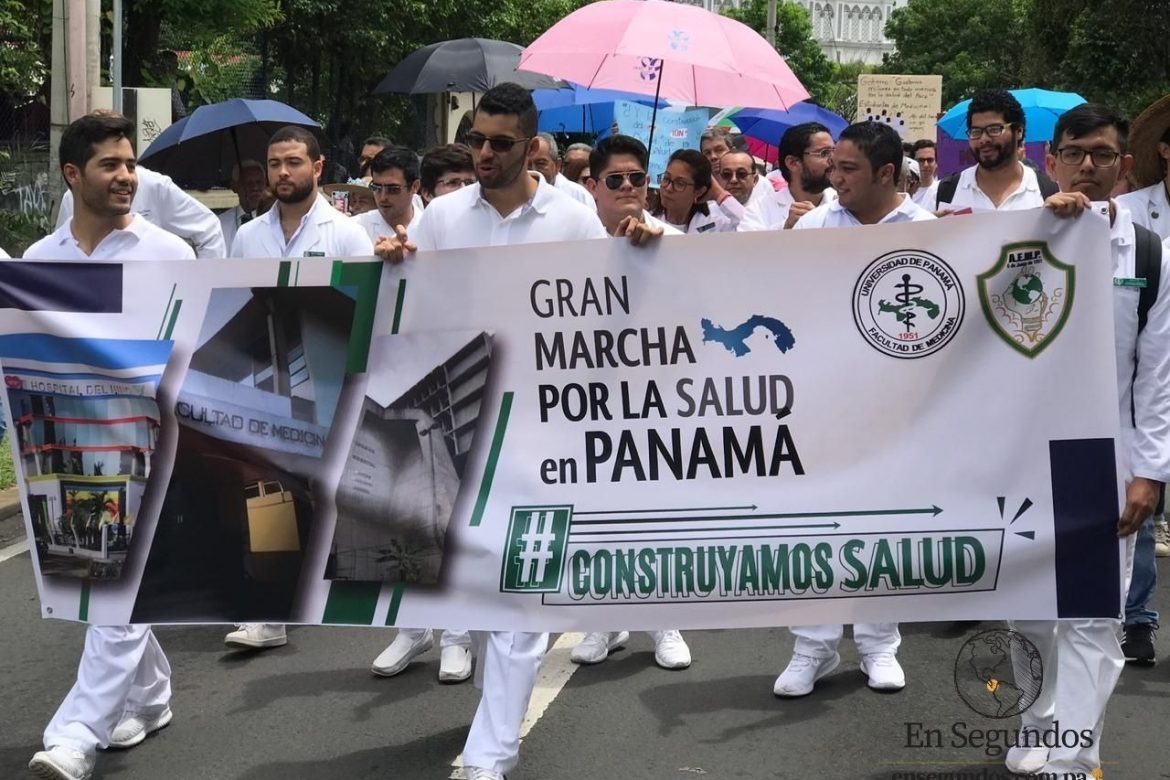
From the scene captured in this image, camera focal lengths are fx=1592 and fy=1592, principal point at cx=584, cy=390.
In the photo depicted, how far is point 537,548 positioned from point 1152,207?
137 inches

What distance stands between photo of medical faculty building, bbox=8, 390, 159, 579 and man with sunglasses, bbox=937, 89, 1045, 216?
13.7ft

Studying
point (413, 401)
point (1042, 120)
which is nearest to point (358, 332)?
point (413, 401)

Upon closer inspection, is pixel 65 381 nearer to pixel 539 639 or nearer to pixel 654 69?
pixel 539 639

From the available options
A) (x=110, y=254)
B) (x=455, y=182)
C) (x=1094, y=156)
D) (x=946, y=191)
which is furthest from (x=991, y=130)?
(x=110, y=254)

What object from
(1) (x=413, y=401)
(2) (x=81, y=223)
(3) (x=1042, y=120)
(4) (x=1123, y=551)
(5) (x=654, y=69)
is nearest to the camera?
(4) (x=1123, y=551)

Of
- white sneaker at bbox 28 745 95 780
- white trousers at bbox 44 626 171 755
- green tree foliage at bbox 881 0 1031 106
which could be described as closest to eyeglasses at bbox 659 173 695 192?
white trousers at bbox 44 626 171 755

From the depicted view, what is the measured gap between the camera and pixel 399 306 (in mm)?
5105

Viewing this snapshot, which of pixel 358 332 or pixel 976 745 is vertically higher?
pixel 358 332

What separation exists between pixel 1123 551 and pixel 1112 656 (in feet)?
1.04

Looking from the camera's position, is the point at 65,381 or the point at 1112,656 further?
the point at 65,381

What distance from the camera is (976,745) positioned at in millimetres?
5352

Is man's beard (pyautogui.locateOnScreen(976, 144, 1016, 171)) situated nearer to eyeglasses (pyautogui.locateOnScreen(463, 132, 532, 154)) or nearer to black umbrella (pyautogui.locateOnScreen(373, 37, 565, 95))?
eyeglasses (pyautogui.locateOnScreen(463, 132, 532, 154))

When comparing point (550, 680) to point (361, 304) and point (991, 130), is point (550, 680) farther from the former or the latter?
point (991, 130)

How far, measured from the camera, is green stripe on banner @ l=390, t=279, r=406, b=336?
5.10 m
